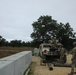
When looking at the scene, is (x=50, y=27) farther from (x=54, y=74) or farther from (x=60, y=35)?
(x=54, y=74)

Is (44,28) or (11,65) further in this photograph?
(44,28)

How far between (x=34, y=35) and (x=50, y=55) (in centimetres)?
5019

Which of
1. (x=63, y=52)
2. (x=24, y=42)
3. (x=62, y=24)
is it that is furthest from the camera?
(x=24, y=42)

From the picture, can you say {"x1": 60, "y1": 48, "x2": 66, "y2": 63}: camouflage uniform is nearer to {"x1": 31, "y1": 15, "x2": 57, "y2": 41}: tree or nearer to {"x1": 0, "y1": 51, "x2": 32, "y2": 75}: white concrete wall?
{"x1": 0, "y1": 51, "x2": 32, "y2": 75}: white concrete wall

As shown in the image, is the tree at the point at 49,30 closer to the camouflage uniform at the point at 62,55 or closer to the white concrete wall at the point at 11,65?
the camouflage uniform at the point at 62,55

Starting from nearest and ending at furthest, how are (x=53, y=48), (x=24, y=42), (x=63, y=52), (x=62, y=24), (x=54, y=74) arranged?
(x=54, y=74) → (x=63, y=52) → (x=53, y=48) → (x=62, y=24) → (x=24, y=42)

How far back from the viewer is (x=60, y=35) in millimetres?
75375

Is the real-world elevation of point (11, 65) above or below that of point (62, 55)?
below

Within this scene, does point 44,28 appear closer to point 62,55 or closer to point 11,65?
point 62,55

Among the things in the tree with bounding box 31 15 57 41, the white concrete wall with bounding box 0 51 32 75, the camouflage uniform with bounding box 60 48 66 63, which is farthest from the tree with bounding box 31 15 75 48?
the white concrete wall with bounding box 0 51 32 75

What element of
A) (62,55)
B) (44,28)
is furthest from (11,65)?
(44,28)

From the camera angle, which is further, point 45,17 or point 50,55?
point 45,17

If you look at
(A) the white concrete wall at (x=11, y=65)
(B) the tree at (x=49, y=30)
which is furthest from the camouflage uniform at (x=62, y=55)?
(B) the tree at (x=49, y=30)

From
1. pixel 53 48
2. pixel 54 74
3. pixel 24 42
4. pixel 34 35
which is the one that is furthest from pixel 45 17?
pixel 54 74
